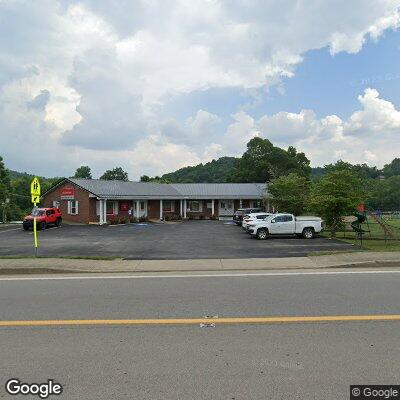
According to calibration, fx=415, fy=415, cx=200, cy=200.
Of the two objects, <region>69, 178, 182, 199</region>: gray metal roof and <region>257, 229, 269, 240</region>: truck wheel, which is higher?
<region>69, 178, 182, 199</region>: gray metal roof

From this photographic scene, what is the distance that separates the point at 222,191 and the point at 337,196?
99.8ft

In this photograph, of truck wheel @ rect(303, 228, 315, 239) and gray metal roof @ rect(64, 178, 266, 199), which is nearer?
truck wheel @ rect(303, 228, 315, 239)

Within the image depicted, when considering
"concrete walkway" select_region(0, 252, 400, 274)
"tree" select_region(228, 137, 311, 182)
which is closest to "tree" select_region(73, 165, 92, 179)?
"tree" select_region(228, 137, 311, 182)

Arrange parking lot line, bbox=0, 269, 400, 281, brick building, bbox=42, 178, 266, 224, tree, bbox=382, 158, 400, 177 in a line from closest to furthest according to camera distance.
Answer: parking lot line, bbox=0, 269, 400, 281 < brick building, bbox=42, 178, 266, 224 < tree, bbox=382, 158, 400, 177

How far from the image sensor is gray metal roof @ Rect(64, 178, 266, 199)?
41594 millimetres

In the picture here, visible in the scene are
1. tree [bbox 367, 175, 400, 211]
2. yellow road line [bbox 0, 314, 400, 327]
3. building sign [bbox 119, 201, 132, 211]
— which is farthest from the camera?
tree [bbox 367, 175, 400, 211]

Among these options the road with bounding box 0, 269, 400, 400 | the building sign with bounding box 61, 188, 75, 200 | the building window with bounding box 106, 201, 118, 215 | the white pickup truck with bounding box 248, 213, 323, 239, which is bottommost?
the road with bounding box 0, 269, 400, 400

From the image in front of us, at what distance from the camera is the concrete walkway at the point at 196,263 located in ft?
40.3

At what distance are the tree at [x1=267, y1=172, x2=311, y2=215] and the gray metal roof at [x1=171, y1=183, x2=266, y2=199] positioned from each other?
14.4m

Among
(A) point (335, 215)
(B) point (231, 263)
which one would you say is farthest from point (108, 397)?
(A) point (335, 215)

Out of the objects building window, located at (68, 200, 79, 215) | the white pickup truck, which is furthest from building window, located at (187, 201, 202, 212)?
the white pickup truck

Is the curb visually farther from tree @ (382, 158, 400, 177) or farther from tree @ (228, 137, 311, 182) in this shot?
tree @ (382, 158, 400, 177)

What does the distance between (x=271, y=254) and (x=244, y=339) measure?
10.5 metres

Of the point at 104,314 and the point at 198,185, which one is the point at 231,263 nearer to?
the point at 104,314
